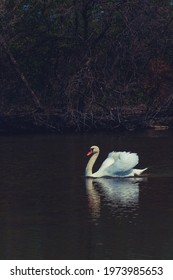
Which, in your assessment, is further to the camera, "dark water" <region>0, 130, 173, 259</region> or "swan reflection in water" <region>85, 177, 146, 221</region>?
"swan reflection in water" <region>85, 177, 146, 221</region>

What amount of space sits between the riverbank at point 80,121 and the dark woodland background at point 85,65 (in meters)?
0.05

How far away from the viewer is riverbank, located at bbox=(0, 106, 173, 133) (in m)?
49.6

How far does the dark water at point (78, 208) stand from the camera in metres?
19.6

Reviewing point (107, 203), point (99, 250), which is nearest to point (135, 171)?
point (107, 203)

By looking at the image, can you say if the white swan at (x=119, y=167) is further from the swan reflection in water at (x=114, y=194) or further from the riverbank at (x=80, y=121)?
the riverbank at (x=80, y=121)

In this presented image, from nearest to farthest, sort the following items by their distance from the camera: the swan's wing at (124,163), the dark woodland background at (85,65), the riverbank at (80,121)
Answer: the swan's wing at (124,163), the riverbank at (80,121), the dark woodland background at (85,65)

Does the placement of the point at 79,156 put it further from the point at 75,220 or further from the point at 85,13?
the point at 85,13

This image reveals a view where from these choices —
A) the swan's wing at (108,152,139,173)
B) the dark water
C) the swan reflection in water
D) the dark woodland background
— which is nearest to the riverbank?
the dark woodland background

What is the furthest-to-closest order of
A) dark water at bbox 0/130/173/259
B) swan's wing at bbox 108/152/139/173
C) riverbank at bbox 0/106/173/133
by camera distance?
riverbank at bbox 0/106/173/133 < swan's wing at bbox 108/152/139/173 < dark water at bbox 0/130/173/259

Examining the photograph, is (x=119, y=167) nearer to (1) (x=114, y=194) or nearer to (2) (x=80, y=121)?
(1) (x=114, y=194)

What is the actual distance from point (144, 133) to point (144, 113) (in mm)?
4204

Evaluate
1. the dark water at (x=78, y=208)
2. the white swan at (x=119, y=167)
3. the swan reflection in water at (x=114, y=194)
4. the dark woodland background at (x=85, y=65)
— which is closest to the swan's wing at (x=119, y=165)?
the white swan at (x=119, y=167)

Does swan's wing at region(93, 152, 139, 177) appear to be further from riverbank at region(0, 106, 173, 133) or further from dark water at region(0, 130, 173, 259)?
riverbank at region(0, 106, 173, 133)

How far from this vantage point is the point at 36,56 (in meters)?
53.7
